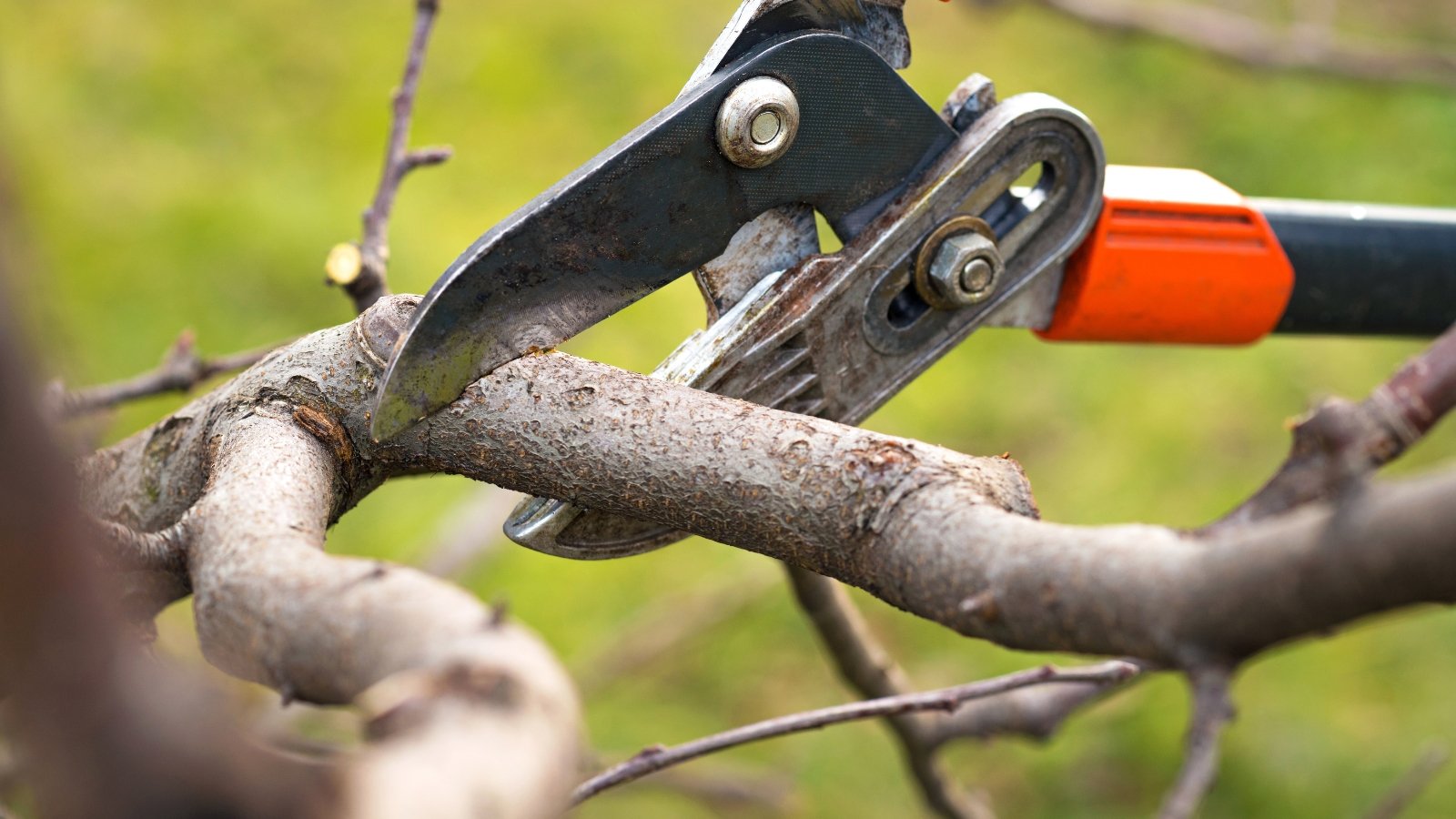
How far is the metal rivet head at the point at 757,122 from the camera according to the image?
123 cm

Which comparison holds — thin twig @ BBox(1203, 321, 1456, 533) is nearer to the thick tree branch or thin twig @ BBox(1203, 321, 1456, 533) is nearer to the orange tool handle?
the thick tree branch

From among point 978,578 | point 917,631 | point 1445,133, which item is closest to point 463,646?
point 978,578

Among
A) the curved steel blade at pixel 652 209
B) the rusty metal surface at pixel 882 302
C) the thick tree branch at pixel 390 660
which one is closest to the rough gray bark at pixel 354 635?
the thick tree branch at pixel 390 660

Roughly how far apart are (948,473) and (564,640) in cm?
246

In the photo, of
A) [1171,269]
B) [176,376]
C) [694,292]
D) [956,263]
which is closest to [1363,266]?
[1171,269]

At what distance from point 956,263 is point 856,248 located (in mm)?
107

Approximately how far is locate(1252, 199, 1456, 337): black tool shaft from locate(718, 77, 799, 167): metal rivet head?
0.65 m

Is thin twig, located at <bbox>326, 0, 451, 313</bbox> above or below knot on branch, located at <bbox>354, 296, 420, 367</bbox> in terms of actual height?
above

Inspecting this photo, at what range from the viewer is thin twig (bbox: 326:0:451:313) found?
5.84ft

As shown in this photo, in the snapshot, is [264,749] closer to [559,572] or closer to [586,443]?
[586,443]

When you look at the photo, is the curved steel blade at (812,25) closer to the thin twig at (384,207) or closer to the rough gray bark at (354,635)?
the rough gray bark at (354,635)

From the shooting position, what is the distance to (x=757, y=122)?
4.07ft

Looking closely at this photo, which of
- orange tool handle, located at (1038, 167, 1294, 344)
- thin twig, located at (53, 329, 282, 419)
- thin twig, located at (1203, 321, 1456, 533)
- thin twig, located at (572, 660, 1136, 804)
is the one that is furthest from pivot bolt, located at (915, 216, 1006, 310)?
thin twig, located at (53, 329, 282, 419)

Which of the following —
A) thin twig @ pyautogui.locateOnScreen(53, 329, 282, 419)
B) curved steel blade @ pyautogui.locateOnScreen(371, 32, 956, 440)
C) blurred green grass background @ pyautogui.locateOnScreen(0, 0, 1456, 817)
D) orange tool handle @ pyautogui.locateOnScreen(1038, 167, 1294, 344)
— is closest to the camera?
curved steel blade @ pyautogui.locateOnScreen(371, 32, 956, 440)
